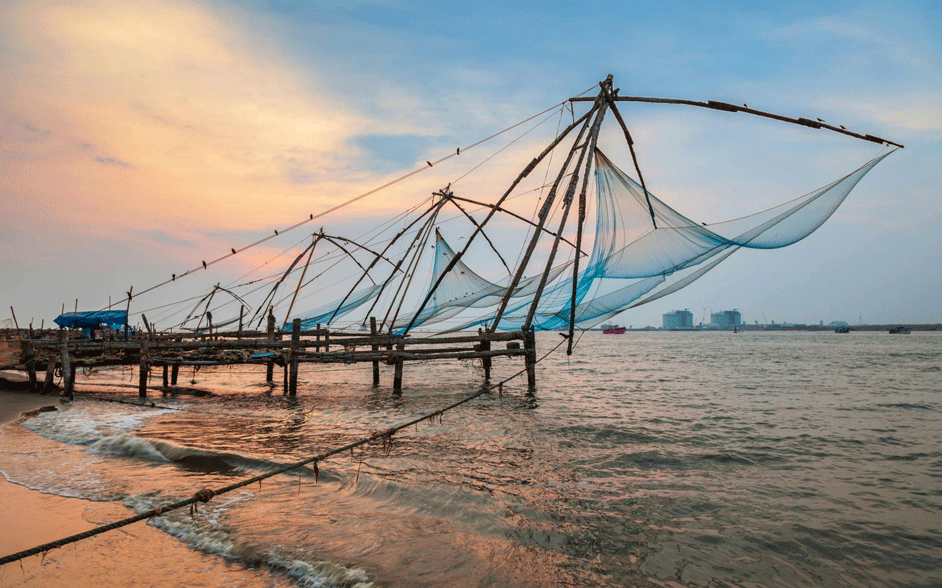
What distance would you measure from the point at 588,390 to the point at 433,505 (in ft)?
39.7

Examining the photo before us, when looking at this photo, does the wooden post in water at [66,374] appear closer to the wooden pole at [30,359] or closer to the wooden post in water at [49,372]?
the wooden post in water at [49,372]

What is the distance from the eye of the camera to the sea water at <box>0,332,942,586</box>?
4.21 meters

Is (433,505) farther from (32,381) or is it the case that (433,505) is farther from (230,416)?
(32,381)

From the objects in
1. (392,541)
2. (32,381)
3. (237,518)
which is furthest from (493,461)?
(32,381)

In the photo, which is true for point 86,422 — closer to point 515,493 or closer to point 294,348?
point 294,348

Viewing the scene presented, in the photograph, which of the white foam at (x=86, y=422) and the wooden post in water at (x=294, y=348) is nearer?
the white foam at (x=86, y=422)

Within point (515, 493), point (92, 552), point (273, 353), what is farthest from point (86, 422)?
point (515, 493)

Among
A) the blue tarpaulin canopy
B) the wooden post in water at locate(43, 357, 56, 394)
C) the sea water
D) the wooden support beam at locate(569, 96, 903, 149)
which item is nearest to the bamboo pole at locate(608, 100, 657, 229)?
the wooden support beam at locate(569, 96, 903, 149)

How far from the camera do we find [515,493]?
5930mm

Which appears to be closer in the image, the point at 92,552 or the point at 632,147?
the point at 92,552

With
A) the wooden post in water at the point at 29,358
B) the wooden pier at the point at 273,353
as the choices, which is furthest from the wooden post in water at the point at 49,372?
the wooden post in water at the point at 29,358

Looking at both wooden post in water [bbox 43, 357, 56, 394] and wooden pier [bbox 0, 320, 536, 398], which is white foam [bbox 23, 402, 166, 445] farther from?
wooden post in water [bbox 43, 357, 56, 394]

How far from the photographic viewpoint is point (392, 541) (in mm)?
4629

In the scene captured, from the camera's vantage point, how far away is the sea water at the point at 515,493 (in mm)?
4211
